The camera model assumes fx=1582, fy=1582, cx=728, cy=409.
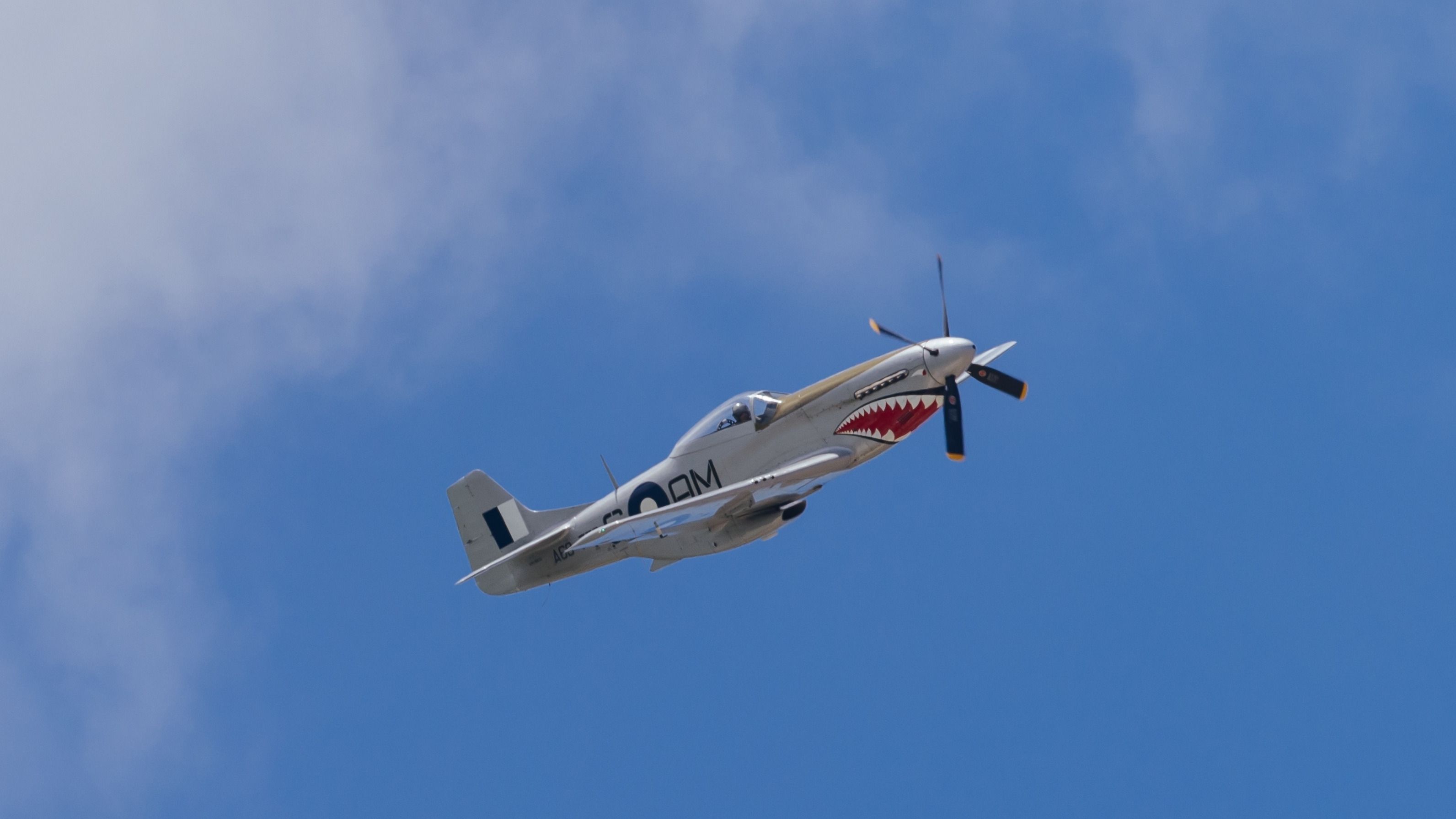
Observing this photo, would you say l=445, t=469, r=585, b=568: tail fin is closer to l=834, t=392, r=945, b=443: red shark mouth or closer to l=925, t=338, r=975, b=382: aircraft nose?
l=834, t=392, r=945, b=443: red shark mouth

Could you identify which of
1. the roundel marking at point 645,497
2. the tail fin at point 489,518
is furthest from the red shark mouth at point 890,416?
the tail fin at point 489,518

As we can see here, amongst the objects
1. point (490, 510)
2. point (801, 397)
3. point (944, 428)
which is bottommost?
point (944, 428)

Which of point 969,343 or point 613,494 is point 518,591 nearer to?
point 613,494

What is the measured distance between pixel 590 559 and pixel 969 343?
34.2 feet

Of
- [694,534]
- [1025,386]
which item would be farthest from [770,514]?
[1025,386]

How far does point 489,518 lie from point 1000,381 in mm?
13177

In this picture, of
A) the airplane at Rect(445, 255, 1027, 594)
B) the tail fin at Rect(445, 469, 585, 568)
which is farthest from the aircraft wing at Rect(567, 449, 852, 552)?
the tail fin at Rect(445, 469, 585, 568)

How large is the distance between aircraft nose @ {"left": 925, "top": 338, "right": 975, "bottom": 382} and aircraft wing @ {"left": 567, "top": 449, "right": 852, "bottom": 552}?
2680mm

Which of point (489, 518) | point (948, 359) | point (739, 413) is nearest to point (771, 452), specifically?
point (739, 413)

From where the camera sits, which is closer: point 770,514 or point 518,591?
point 770,514

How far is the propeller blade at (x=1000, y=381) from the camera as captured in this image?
36094 mm

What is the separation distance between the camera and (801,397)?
35.8 metres

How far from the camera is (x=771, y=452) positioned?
35750mm

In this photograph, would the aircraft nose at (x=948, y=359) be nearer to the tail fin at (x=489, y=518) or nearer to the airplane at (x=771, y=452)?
the airplane at (x=771, y=452)
